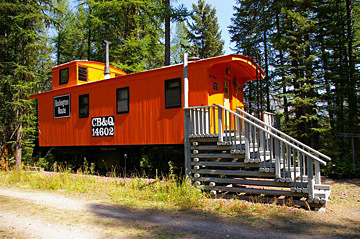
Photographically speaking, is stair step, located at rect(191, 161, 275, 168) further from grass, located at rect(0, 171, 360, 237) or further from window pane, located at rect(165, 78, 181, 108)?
window pane, located at rect(165, 78, 181, 108)

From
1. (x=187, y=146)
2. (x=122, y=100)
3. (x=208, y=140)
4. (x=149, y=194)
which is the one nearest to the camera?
(x=149, y=194)

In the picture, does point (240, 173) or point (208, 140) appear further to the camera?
point (208, 140)

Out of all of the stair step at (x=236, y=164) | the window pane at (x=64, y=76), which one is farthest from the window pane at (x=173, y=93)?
the window pane at (x=64, y=76)

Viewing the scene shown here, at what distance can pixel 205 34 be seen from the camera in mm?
→ 26672

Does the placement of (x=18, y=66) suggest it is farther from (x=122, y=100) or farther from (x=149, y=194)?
(x=149, y=194)

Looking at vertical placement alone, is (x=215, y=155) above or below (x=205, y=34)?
below

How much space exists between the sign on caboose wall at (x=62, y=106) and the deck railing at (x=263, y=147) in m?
6.24

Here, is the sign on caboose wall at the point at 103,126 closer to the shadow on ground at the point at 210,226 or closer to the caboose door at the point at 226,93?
the caboose door at the point at 226,93

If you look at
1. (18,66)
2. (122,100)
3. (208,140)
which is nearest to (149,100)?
(122,100)

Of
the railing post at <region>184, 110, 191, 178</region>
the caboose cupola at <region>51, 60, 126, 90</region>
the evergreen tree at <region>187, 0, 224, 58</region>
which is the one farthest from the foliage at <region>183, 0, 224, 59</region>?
the railing post at <region>184, 110, 191, 178</region>

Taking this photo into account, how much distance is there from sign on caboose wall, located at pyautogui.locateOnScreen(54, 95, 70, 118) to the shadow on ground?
7096mm

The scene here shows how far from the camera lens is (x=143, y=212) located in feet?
19.0

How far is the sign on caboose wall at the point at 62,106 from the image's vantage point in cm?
1187

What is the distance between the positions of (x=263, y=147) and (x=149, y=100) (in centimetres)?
430
